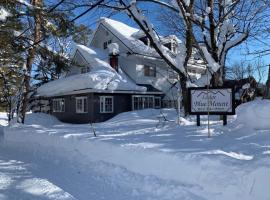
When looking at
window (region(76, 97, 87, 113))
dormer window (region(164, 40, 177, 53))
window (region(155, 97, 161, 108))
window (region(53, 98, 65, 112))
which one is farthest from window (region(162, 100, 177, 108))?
window (region(53, 98, 65, 112))

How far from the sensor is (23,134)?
15.6 m

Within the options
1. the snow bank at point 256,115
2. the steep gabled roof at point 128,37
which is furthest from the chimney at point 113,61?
the snow bank at point 256,115

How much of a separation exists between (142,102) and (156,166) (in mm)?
20690

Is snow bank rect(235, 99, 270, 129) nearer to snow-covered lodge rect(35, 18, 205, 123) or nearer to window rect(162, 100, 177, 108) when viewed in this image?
snow-covered lodge rect(35, 18, 205, 123)

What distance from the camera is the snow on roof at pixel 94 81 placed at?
24984mm

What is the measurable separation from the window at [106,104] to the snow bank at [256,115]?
15.7 metres

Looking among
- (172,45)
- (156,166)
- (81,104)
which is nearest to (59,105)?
(81,104)

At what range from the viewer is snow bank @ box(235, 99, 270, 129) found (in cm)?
1084

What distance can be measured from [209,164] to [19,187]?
13.2 feet

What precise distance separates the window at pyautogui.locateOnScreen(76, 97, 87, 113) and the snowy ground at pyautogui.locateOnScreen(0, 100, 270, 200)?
14.2 meters

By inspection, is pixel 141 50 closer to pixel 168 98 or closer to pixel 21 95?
pixel 168 98

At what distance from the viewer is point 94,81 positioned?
24719 mm

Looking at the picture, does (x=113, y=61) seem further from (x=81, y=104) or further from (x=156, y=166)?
(x=156, y=166)

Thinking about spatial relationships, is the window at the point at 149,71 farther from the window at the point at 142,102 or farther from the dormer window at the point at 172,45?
the dormer window at the point at 172,45
